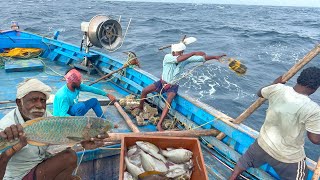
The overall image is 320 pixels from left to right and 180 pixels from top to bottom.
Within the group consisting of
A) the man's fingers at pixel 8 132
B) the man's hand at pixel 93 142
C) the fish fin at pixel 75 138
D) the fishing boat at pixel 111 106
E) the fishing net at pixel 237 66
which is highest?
the fishing net at pixel 237 66

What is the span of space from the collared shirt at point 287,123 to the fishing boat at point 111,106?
1.68 feet

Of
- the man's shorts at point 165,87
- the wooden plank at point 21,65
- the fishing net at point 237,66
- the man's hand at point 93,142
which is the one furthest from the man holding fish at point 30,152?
the wooden plank at point 21,65

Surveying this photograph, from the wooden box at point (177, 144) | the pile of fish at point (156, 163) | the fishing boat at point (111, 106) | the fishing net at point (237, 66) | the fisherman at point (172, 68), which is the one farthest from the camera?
the fisherman at point (172, 68)

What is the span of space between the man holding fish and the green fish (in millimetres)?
97

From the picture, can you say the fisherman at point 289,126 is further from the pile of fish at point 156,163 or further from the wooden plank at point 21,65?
the wooden plank at point 21,65

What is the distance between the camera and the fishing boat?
4.43 meters

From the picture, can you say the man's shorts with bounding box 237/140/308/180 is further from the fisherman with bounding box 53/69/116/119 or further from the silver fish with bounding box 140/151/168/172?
the fisherman with bounding box 53/69/116/119

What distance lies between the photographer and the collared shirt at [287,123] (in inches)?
129

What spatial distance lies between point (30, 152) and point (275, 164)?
3.13 m

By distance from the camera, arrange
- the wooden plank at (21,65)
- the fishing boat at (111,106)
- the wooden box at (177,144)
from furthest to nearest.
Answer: the wooden plank at (21,65)
the fishing boat at (111,106)
the wooden box at (177,144)

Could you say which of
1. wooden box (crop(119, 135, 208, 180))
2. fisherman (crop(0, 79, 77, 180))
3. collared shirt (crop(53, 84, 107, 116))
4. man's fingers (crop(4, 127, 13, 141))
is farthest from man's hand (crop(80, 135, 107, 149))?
collared shirt (crop(53, 84, 107, 116))

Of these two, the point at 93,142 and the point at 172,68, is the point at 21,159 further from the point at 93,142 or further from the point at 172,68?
the point at 172,68

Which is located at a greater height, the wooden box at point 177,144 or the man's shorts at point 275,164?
the wooden box at point 177,144

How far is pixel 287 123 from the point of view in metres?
3.44
